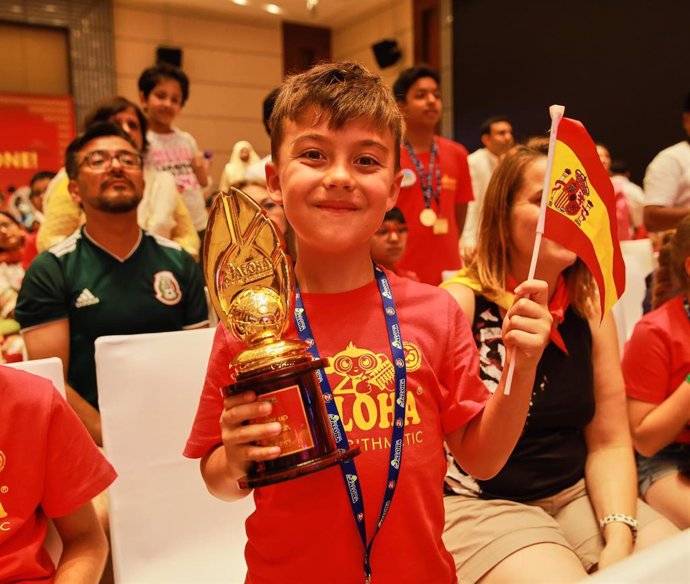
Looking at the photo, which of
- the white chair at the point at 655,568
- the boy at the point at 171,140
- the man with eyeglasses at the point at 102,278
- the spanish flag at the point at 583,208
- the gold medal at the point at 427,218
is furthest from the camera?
Result: the boy at the point at 171,140

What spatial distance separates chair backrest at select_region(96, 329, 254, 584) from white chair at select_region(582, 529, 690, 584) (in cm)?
123

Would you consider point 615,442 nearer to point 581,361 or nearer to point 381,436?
point 581,361

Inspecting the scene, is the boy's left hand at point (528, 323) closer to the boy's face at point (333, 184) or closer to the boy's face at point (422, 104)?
the boy's face at point (333, 184)

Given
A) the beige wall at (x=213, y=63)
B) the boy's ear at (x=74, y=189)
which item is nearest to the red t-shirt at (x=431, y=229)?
the boy's ear at (x=74, y=189)

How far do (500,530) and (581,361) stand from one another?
0.44m

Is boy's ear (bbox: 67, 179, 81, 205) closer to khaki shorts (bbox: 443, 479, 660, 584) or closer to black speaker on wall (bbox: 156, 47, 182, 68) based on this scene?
khaki shorts (bbox: 443, 479, 660, 584)

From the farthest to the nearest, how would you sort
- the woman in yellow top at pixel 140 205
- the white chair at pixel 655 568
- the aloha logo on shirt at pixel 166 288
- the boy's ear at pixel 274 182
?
the woman in yellow top at pixel 140 205
the aloha logo on shirt at pixel 166 288
the boy's ear at pixel 274 182
the white chair at pixel 655 568

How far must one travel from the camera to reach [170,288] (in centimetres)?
233

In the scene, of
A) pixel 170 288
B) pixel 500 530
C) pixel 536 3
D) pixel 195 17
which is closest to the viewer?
pixel 500 530

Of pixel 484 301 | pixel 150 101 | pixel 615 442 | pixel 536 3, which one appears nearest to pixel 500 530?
pixel 615 442

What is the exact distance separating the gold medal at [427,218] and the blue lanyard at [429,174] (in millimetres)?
47

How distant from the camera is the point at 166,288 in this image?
232 cm

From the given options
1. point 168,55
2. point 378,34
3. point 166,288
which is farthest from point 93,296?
point 378,34

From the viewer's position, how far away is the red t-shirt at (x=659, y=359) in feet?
5.45
